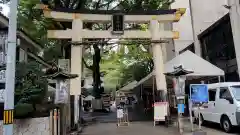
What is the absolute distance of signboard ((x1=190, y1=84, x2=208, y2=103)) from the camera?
10.8 meters

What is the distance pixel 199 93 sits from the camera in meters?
10.9

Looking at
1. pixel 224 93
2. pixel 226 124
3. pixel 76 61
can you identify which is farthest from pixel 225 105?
pixel 76 61

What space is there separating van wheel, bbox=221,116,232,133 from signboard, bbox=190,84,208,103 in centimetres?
116

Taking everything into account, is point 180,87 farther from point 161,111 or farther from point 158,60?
point 158,60

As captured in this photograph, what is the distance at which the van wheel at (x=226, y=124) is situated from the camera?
1060cm

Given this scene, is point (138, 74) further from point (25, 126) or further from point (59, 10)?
point (25, 126)

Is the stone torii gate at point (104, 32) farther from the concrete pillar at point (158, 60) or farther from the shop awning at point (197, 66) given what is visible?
the shop awning at point (197, 66)

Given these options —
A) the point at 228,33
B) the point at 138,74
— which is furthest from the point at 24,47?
the point at 138,74

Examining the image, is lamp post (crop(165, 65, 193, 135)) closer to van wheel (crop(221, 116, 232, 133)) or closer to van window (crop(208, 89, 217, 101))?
van window (crop(208, 89, 217, 101))

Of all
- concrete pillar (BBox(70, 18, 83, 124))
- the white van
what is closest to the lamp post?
the white van

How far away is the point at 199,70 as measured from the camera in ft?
49.7

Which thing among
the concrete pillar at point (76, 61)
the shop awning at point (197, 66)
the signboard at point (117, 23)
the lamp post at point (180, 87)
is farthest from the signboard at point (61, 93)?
the shop awning at point (197, 66)

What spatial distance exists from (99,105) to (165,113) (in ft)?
39.7

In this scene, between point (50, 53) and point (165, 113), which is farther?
point (50, 53)
